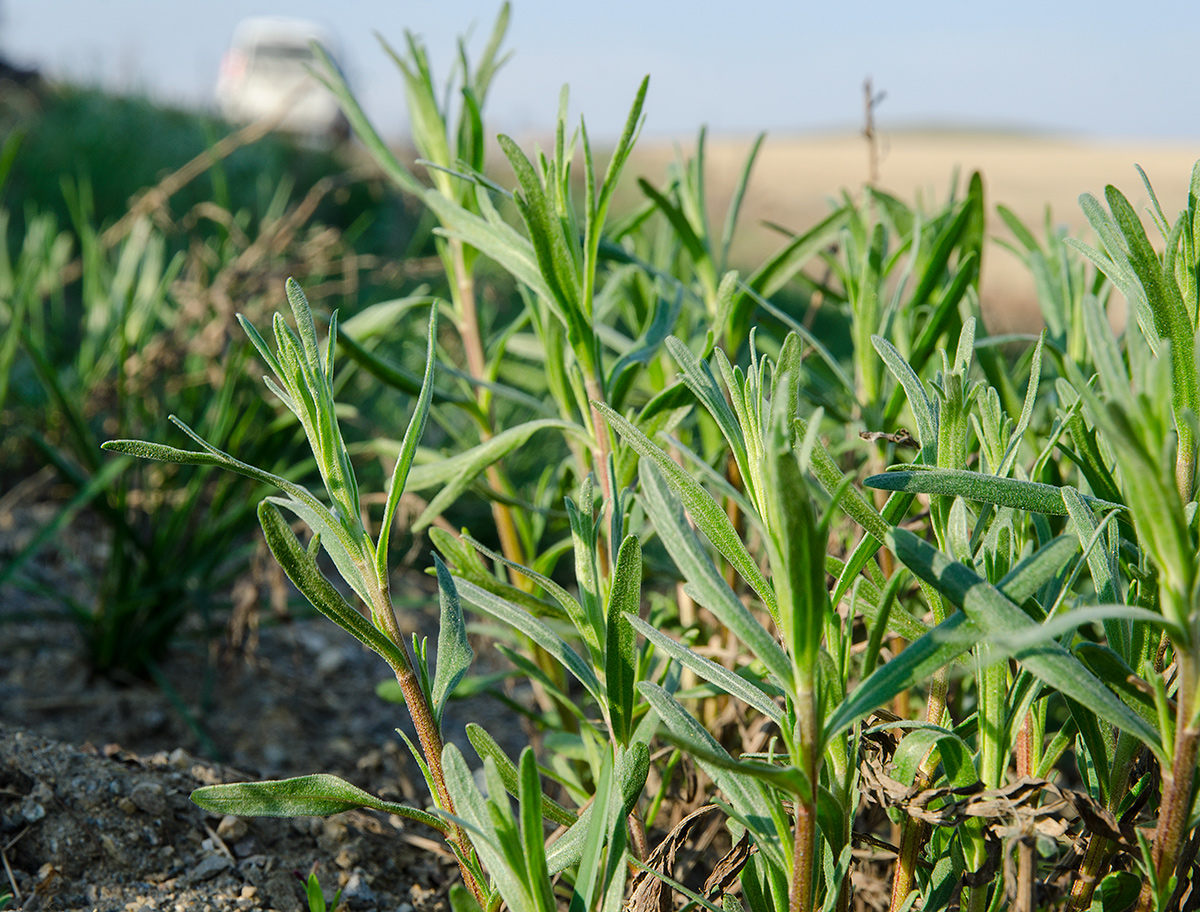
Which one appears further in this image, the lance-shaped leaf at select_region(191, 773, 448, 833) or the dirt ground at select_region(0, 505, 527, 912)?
the dirt ground at select_region(0, 505, 527, 912)

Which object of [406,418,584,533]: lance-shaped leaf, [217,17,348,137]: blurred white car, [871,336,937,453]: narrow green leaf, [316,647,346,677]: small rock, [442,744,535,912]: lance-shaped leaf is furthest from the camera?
[217,17,348,137]: blurred white car

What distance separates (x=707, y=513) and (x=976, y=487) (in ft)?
0.60

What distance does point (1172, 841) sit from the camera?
591 mm

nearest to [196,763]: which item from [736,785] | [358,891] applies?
[358,891]

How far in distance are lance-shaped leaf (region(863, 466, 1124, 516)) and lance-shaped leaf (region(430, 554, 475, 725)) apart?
0.33 m

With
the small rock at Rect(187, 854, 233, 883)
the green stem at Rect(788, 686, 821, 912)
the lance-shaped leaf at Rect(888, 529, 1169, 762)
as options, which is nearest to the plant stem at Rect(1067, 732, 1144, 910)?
the lance-shaped leaf at Rect(888, 529, 1169, 762)

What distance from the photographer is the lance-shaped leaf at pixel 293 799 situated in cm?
68

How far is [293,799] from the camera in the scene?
699 mm

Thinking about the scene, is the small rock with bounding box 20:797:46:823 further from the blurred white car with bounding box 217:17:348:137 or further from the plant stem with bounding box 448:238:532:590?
the blurred white car with bounding box 217:17:348:137

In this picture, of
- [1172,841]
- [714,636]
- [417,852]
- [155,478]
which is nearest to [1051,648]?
[1172,841]

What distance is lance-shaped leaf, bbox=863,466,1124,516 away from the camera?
0.65 meters

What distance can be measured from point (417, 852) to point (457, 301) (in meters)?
0.68

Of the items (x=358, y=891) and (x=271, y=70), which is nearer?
(x=358, y=891)

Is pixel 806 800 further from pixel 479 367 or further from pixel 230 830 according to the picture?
pixel 479 367
